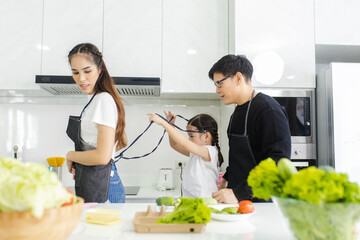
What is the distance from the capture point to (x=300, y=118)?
6.49ft

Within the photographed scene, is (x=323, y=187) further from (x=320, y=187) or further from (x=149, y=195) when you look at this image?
(x=149, y=195)

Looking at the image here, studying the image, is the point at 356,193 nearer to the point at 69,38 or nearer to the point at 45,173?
the point at 45,173

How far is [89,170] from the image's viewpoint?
136 centimetres

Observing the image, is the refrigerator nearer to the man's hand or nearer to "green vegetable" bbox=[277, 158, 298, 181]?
the man's hand

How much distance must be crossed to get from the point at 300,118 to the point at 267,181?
4.84 ft

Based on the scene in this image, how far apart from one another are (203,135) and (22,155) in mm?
1581

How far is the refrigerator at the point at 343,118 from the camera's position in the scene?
72.3 inches

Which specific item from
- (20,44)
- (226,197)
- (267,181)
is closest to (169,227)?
(267,181)

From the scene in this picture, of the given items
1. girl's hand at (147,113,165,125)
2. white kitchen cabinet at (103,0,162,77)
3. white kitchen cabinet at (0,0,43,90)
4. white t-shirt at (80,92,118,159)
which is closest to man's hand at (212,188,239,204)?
girl's hand at (147,113,165,125)

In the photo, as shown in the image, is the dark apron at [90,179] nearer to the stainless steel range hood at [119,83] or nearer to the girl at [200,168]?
the girl at [200,168]

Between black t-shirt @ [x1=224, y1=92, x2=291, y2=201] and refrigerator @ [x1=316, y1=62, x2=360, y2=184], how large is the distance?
59cm

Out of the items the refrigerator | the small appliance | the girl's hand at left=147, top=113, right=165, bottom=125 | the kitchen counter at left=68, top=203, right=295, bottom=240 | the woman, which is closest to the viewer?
the kitchen counter at left=68, top=203, right=295, bottom=240

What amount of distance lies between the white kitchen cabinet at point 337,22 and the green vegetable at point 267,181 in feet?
5.50

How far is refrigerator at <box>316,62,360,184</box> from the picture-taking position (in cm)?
184
